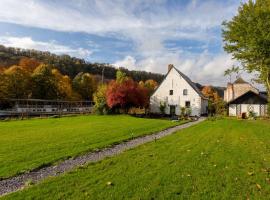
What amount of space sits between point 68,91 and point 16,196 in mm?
69722

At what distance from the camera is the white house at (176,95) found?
47719 mm

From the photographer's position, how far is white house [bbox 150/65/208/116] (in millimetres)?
47719

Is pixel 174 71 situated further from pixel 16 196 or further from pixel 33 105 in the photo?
pixel 16 196

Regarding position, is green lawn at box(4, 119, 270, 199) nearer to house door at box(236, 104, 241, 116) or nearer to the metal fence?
house door at box(236, 104, 241, 116)

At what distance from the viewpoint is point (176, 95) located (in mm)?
49000

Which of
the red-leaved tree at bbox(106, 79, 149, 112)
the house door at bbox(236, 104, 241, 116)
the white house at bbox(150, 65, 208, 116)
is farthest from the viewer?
the house door at bbox(236, 104, 241, 116)

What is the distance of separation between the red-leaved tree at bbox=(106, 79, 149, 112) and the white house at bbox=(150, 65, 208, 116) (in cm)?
651

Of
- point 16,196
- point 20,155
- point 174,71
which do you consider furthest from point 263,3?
point 16,196

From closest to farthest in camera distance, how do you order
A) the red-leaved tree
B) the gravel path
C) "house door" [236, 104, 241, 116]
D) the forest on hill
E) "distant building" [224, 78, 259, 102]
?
the gravel path < the red-leaved tree < "house door" [236, 104, 241, 116] < "distant building" [224, 78, 259, 102] < the forest on hill

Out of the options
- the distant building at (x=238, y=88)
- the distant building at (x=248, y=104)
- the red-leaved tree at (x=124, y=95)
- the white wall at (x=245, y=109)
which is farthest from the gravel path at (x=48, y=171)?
the distant building at (x=238, y=88)

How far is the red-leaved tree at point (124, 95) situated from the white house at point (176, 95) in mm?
6509

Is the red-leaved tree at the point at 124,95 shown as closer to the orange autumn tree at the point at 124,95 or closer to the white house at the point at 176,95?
the orange autumn tree at the point at 124,95

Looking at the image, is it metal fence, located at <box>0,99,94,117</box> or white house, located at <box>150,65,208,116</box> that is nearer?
white house, located at <box>150,65,208,116</box>

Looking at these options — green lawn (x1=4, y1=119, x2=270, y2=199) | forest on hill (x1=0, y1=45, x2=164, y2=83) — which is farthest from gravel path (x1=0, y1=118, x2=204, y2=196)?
forest on hill (x1=0, y1=45, x2=164, y2=83)
